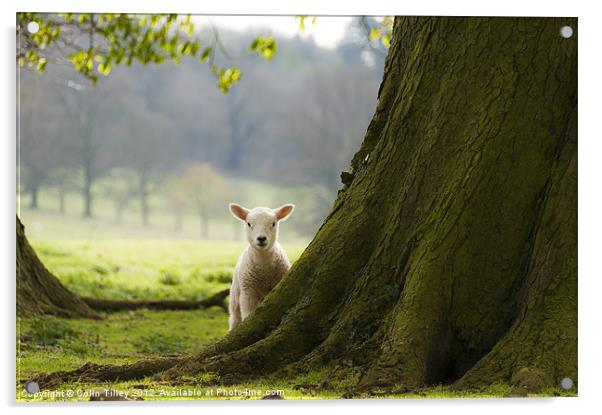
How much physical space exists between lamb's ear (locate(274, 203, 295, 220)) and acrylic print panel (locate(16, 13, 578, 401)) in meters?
0.03

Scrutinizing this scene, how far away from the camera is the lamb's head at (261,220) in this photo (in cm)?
663

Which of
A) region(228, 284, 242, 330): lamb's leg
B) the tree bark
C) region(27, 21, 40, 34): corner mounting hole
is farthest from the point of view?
region(228, 284, 242, 330): lamb's leg

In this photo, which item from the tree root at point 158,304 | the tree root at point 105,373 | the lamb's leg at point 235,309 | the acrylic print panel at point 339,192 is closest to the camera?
the acrylic print panel at point 339,192

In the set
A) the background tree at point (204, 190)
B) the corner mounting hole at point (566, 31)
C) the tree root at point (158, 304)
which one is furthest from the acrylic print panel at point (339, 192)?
the tree root at point (158, 304)

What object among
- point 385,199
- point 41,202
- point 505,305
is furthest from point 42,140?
point 505,305

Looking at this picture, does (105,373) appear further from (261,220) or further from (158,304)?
(158,304)

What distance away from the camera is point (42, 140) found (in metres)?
6.71

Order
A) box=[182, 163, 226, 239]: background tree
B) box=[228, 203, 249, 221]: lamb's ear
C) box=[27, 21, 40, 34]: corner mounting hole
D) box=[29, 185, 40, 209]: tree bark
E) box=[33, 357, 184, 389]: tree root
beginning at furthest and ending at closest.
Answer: box=[182, 163, 226, 239]: background tree → box=[228, 203, 249, 221]: lamb's ear → box=[29, 185, 40, 209]: tree bark → box=[27, 21, 40, 34]: corner mounting hole → box=[33, 357, 184, 389]: tree root

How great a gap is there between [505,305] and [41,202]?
380 centimetres

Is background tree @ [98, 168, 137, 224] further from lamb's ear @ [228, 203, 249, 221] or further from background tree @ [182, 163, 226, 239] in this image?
lamb's ear @ [228, 203, 249, 221]

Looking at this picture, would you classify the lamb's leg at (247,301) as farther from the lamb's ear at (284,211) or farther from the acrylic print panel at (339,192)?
the lamb's ear at (284,211)

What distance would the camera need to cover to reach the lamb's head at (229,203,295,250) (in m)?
6.63

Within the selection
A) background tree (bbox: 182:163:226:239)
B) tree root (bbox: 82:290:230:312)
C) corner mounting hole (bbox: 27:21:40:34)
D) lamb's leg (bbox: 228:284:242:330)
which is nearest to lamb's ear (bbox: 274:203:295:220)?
lamb's leg (bbox: 228:284:242:330)
